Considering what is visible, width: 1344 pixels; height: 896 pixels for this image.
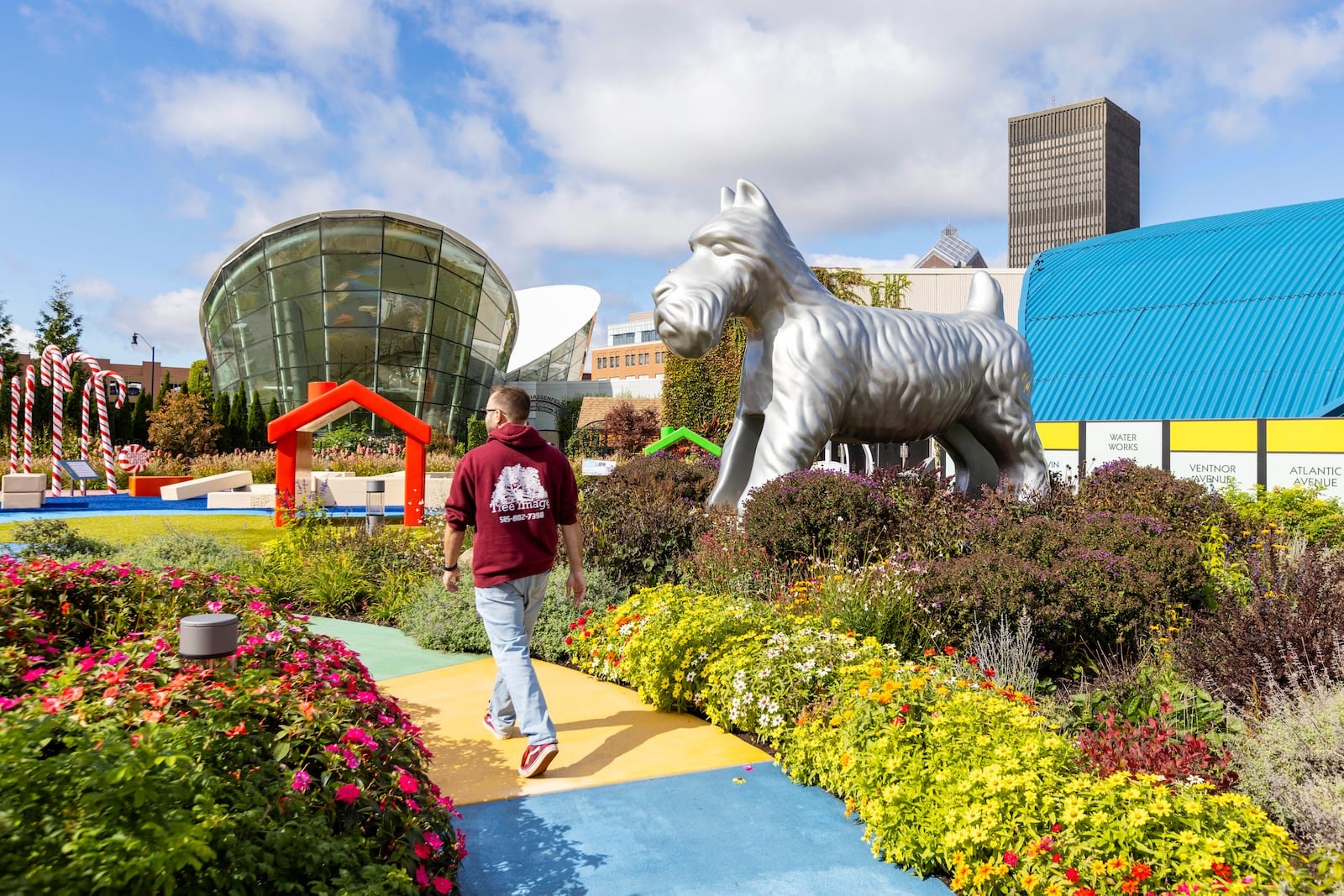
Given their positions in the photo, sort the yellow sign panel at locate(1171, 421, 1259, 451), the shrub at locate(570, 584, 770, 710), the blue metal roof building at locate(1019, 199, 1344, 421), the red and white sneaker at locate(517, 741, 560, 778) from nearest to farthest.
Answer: the red and white sneaker at locate(517, 741, 560, 778) → the shrub at locate(570, 584, 770, 710) → the yellow sign panel at locate(1171, 421, 1259, 451) → the blue metal roof building at locate(1019, 199, 1344, 421)

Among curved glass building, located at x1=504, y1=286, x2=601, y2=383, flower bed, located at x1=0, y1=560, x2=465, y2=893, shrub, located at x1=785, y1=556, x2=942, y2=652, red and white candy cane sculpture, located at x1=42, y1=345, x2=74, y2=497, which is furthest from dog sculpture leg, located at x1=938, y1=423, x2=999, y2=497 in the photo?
curved glass building, located at x1=504, y1=286, x2=601, y2=383

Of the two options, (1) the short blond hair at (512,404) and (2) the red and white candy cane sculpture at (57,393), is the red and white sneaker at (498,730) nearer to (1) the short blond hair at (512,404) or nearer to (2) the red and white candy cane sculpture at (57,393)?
(1) the short blond hair at (512,404)

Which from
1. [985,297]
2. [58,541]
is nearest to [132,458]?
[58,541]

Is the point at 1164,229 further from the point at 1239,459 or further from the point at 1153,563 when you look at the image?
the point at 1153,563

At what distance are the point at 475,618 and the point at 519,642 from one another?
94.6 inches

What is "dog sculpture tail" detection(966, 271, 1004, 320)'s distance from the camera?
10086 mm

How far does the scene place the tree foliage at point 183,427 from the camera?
2403cm

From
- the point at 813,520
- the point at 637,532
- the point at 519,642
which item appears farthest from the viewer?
the point at 637,532

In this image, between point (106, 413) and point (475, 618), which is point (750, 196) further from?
point (106, 413)

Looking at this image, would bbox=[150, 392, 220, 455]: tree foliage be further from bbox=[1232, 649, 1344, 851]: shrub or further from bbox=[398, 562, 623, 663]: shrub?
bbox=[1232, 649, 1344, 851]: shrub

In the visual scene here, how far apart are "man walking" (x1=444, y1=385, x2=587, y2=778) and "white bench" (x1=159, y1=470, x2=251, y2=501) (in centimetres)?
1704

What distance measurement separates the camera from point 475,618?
6.27m

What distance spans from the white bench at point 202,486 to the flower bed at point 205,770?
1679 cm

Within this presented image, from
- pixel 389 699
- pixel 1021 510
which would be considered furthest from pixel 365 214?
pixel 389 699
